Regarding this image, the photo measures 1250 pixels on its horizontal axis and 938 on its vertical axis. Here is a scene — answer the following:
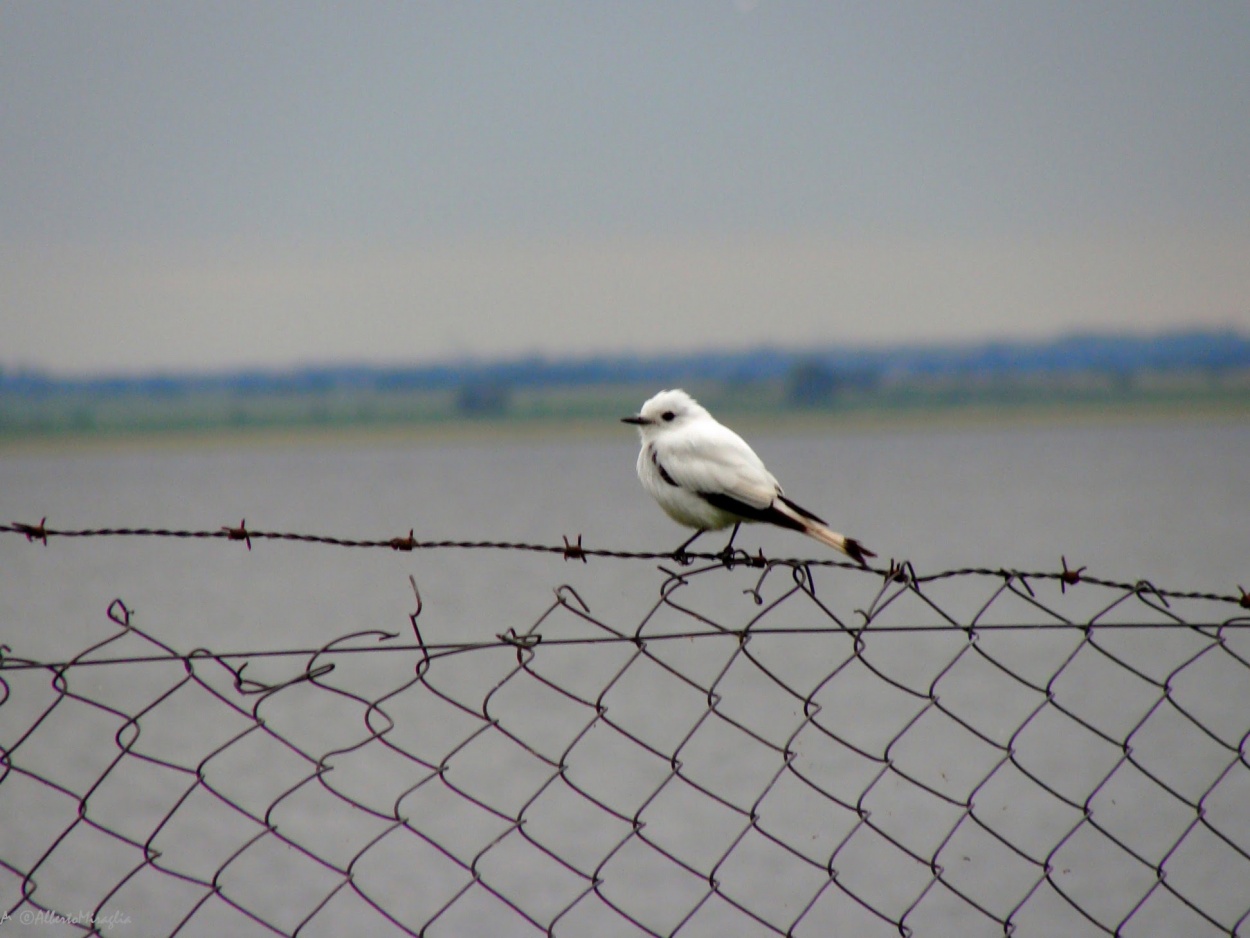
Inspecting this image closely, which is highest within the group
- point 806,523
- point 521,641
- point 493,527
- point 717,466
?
point 521,641

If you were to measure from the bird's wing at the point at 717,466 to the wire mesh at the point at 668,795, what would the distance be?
0.75 metres

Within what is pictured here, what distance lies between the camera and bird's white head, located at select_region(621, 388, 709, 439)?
555 centimetres

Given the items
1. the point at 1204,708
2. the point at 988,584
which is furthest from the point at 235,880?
the point at 988,584

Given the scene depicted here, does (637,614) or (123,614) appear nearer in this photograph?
(123,614)

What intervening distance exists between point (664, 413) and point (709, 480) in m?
0.69

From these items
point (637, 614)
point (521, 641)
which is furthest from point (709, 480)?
point (637, 614)

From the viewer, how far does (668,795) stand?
15.6 meters

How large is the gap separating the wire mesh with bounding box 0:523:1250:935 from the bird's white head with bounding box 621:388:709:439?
996 millimetres

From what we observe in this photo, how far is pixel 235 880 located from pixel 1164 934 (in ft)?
29.7

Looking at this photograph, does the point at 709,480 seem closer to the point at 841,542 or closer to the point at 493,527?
the point at 841,542

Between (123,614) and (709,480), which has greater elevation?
(123,614)

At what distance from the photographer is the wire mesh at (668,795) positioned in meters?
11.1

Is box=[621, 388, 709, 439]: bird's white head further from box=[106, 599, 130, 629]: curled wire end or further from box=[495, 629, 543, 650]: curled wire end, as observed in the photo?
box=[106, 599, 130, 629]: curled wire end

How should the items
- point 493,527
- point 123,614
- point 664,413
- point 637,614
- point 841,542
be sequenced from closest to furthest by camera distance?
point 123,614
point 841,542
point 664,413
point 637,614
point 493,527
